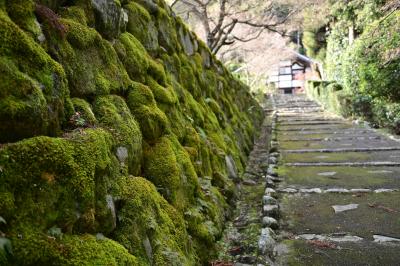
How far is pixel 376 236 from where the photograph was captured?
4.26 meters

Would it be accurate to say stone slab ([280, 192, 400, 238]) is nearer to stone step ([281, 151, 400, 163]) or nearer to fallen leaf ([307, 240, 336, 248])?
fallen leaf ([307, 240, 336, 248])

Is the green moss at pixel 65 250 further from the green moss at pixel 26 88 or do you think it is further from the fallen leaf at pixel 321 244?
the fallen leaf at pixel 321 244

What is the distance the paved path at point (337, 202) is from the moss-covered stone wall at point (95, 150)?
981 millimetres

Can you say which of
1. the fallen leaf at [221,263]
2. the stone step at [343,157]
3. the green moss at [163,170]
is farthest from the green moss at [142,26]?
the stone step at [343,157]

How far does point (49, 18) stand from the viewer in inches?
111

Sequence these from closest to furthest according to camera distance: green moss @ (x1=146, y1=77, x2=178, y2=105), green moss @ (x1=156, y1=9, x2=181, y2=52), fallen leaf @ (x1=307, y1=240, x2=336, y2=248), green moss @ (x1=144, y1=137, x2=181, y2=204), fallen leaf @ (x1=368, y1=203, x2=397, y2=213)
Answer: green moss @ (x1=144, y1=137, x2=181, y2=204), fallen leaf @ (x1=307, y1=240, x2=336, y2=248), green moss @ (x1=146, y1=77, x2=178, y2=105), fallen leaf @ (x1=368, y1=203, x2=397, y2=213), green moss @ (x1=156, y1=9, x2=181, y2=52)

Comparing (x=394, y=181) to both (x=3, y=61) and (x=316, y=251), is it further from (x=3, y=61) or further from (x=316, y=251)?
(x=3, y=61)

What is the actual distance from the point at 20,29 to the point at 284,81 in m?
44.3

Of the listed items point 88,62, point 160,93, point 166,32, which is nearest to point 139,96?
point 160,93

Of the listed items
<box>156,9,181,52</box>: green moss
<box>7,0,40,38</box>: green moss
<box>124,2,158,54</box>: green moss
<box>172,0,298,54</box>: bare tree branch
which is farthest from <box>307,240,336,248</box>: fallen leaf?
<box>172,0,298,54</box>: bare tree branch

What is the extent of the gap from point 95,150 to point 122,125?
2.50 feet

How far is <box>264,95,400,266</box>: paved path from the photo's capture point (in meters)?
3.93

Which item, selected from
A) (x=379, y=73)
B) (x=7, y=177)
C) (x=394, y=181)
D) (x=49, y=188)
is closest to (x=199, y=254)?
(x=49, y=188)

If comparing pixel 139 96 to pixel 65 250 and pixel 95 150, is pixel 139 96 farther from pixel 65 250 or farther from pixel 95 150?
pixel 65 250
